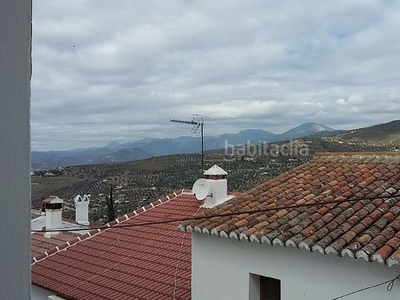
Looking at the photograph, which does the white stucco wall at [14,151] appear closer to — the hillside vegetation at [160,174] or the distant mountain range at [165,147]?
the distant mountain range at [165,147]

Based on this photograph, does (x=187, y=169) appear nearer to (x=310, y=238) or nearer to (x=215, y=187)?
(x=215, y=187)

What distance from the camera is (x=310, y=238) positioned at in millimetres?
5422

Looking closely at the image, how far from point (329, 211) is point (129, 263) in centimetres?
540

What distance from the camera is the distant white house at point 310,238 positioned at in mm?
5094

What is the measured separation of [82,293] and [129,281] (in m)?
1.00

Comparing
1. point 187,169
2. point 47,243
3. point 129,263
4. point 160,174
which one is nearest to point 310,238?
point 129,263

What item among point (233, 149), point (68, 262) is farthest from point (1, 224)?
point (233, 149)

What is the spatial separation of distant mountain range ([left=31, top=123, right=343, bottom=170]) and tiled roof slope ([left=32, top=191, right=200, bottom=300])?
2598 mm

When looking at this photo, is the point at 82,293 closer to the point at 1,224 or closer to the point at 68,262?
the point at 68,262

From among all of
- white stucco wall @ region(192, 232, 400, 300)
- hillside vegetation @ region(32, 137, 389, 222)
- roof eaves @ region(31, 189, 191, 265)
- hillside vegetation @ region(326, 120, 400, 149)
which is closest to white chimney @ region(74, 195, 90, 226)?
hillside vegetation @ region(32, 137, 389, 222)

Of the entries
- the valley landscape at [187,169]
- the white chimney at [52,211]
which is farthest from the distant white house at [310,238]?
the white chimney at [52,211]

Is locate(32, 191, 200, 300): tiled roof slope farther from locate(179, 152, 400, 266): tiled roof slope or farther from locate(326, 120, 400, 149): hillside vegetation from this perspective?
locate(326, 120, 400, 149): hillside vegetation

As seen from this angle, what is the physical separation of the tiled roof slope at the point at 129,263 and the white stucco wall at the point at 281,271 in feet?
3.37

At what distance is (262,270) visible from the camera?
6195 millimetres
